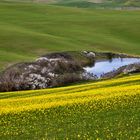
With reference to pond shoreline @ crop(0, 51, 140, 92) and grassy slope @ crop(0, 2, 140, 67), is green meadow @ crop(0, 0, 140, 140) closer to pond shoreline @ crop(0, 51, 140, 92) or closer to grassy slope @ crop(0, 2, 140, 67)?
grassy slope @ crop(0, 2, 140, 67)

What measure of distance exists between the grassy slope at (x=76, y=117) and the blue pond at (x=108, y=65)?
41002mm

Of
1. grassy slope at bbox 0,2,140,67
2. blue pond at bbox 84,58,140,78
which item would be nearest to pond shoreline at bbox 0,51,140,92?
blue pond at bbox 84,58,140,78

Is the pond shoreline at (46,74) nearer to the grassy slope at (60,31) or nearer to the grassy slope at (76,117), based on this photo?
the grassy slope at (60,31)

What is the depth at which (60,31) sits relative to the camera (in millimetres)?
118188

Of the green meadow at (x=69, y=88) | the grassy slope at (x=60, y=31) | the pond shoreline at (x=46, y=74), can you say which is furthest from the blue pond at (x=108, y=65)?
the grassy slope at (x=60, y=31)

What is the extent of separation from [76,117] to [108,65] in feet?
182

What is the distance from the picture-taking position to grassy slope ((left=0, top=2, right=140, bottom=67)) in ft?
319

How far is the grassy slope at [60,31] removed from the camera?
97.1m

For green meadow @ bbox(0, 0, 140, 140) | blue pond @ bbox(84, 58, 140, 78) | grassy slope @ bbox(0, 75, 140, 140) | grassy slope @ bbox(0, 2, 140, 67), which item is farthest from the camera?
grassy slope @ bbox(0, 2, 140, 67)

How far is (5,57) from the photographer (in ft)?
274

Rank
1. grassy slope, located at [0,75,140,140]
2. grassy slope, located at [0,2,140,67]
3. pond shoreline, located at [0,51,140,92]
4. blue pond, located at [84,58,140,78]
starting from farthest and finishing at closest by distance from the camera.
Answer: grassy slope, located at [0,2,140,67] → blue pond, located at [84,58,140,78] → pond shoreline, located at [0,51,140,92] → grassy slope, located at [0,75,140,140]

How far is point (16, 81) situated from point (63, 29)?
52.9 meters

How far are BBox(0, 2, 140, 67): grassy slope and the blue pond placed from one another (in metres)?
9.19

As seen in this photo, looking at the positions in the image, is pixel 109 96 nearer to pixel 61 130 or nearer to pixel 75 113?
pixel 75 113
